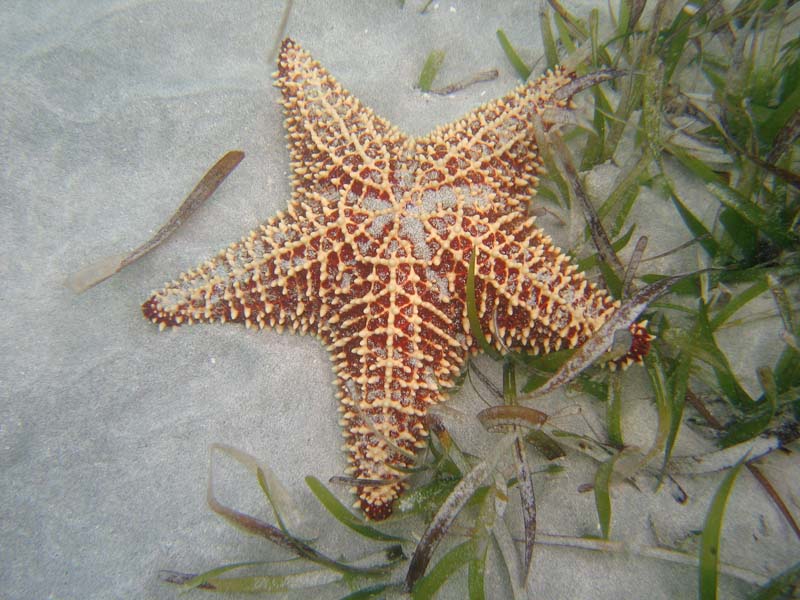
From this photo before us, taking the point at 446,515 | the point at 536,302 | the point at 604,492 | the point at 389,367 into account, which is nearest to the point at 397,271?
the point at 389,367

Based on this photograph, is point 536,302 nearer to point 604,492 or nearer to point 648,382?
point 648,382

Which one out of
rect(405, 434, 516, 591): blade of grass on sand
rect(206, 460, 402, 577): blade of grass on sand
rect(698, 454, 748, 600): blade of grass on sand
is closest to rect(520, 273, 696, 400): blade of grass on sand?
rect(405, 434, 516, 591): blade of grass on sand

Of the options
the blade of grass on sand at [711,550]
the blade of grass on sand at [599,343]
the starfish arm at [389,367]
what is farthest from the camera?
the starfish arm at [389,367]

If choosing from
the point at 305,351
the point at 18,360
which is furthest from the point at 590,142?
the point at 18,360

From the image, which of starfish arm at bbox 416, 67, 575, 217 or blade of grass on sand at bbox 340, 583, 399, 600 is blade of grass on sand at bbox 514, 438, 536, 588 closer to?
blade of grass on sand at bbox 340, 583, 399, 600

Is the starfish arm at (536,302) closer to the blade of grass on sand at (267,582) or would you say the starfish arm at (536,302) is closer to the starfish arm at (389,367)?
the starfish arm at (389,367)

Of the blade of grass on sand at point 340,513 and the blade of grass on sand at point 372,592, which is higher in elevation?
the blade of grass on sand at point 340,513

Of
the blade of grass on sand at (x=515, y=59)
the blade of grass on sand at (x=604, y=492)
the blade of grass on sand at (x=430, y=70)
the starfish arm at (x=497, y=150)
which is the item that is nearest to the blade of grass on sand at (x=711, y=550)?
the blade of grass on sand at (x=604, y=492)

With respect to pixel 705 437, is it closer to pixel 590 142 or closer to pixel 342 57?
A: pixel 590 142
